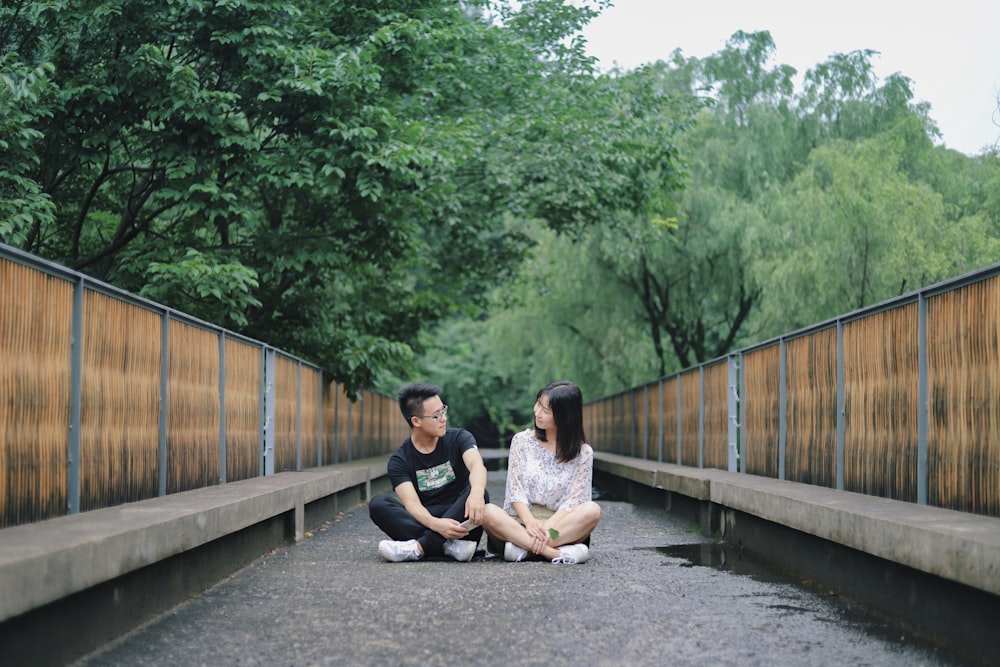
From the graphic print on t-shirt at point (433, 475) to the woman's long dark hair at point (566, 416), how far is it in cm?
80

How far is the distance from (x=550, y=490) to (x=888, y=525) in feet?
9.80

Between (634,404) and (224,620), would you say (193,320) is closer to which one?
(224,620)

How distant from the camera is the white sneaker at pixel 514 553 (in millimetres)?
8531

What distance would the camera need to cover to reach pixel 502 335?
3491 centimetres

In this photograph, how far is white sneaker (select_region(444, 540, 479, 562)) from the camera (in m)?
8.58

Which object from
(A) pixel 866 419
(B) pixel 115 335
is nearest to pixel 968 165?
(A) pixel 866 419

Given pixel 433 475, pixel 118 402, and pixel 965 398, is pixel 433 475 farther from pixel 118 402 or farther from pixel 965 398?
pixel 965 398

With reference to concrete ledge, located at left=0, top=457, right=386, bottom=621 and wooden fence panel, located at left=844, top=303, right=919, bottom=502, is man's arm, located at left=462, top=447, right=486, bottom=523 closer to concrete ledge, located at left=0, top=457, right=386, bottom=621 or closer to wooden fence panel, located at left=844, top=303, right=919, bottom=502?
concrete ledge, located at left=0, top=457, right=386, bottom=621

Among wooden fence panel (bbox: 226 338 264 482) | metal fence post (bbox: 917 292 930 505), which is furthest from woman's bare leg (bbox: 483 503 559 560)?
wooden fence panel (bbox: 226 338 264 482)

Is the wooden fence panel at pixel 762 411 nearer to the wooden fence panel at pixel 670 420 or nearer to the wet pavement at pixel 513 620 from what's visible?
the wet pavement at pixel 513 620

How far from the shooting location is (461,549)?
8586 mm

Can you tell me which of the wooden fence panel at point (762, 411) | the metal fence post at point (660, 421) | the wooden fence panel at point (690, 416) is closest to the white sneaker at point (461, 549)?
the wooden fence panel at point (762, 411)

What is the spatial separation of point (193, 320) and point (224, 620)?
4.21 meters

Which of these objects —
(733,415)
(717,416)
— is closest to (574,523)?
(733,415)
